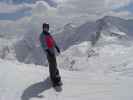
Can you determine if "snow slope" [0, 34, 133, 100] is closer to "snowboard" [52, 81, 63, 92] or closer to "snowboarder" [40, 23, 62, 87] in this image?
"snowboard" [52, 81, 63, 92]

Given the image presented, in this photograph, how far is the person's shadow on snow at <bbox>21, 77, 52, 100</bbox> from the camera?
12680 mm

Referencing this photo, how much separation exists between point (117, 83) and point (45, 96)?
11.9 feet

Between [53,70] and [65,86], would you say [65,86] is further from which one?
[53,70]

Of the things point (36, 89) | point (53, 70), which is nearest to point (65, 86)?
point (53, 70)

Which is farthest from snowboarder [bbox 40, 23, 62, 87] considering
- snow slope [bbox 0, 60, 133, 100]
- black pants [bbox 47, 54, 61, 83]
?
snow slope [bbox 0, 60, 133, 100]

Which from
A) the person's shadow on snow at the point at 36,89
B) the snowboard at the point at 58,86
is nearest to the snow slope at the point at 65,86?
the person's shadow on snow at the point at 36,89

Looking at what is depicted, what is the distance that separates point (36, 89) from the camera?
44.0ft

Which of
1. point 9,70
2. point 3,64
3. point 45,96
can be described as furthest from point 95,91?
point 3,64

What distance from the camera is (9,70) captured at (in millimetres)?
15703

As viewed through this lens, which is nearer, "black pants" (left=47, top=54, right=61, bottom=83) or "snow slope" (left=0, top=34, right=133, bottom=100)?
"snow slope" (left=0, top=34, right=133, bottom=100)

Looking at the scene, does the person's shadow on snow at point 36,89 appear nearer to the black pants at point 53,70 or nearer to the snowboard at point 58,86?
the snowboard at point 58,86

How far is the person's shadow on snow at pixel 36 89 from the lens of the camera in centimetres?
1268

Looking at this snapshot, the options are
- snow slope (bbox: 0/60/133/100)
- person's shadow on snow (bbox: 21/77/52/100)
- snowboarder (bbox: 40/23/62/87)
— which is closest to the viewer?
snow slope (bbox: 0/60/133/100)

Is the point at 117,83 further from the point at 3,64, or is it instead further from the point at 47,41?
the point at 3,64
